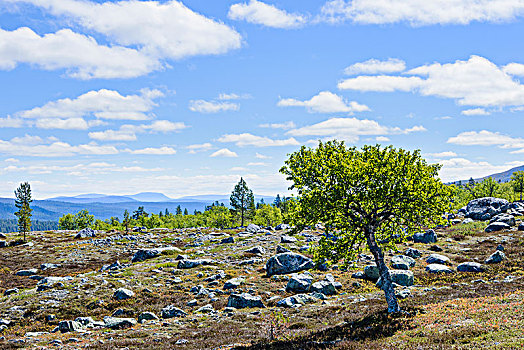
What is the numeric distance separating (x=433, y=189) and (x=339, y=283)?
20.4 metres

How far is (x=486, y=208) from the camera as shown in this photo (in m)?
86.3

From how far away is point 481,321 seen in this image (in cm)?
1738

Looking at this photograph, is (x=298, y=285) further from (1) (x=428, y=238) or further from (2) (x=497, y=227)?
(2) (x=497, y=227)

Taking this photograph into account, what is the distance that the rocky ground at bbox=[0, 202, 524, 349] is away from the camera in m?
18.4

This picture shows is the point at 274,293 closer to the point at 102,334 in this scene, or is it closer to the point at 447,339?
the point at 102,334

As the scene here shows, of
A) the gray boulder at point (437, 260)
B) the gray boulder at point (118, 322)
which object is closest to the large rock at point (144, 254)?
the gray boulder at point (118, 322)

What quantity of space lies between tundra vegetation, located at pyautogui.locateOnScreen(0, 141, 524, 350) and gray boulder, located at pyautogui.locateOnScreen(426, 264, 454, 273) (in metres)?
0.12

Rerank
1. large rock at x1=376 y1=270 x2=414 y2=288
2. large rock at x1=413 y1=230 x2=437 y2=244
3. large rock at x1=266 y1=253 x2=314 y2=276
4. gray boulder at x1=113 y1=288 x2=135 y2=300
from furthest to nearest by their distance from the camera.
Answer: large rock at x1=413 y1=230 x2=437 y2=244, large rock at x1=266 y1=253 x2=314 y2=276, large rock at x1=376 y1=270 x2=414 y2=288, gray boulder at x1=113 y1=288 x2=135 y2=300

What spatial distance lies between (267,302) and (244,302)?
88.5 inches

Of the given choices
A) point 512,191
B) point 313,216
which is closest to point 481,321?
point 313,216

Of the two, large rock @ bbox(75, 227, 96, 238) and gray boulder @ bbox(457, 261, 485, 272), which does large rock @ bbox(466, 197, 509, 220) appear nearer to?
gray boulder @ bbox(457, 261, 485, 272)

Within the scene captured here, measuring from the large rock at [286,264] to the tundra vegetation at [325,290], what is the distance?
16 cm

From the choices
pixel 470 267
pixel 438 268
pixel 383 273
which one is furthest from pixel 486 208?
pixel 383 273

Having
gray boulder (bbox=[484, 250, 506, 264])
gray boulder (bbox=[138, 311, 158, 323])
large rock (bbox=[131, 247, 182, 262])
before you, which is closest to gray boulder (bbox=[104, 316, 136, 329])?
gray boulder (bbox=[138, 311, 158, 323])
